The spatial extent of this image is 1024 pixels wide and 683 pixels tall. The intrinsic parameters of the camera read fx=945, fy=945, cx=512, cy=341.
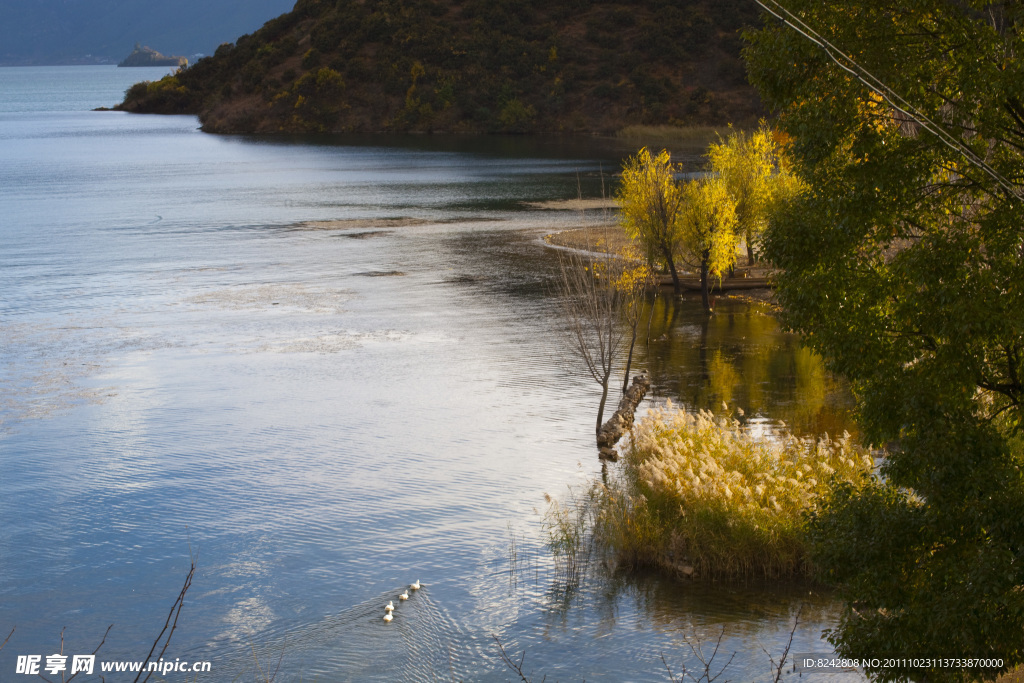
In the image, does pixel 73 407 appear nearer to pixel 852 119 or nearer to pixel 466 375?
pixel 466 375

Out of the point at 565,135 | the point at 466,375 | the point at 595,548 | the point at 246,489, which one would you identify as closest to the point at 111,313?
the point at 466,375

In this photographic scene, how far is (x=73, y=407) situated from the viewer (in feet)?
111

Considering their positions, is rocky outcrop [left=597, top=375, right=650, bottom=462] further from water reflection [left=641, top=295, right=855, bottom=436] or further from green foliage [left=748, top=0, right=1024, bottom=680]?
green foliage [left=748, top=0, right=1024, bottom=680]

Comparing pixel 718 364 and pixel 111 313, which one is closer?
pixel 718 364

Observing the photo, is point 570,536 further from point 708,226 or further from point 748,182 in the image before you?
point 748,182

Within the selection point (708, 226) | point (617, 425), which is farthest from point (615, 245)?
point (617, 425)

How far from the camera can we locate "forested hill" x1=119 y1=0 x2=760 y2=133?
5640 inches

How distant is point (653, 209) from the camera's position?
158 feet

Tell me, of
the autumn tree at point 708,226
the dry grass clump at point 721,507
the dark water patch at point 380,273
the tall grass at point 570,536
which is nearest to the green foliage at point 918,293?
the dry grass clump at point 721,507

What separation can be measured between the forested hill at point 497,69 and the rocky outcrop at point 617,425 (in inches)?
4369

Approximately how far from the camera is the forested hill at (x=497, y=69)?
143 m

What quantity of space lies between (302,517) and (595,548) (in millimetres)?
8011

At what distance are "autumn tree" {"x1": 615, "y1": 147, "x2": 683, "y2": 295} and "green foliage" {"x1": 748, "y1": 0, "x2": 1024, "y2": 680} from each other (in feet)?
113

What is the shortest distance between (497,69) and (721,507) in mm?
143663
